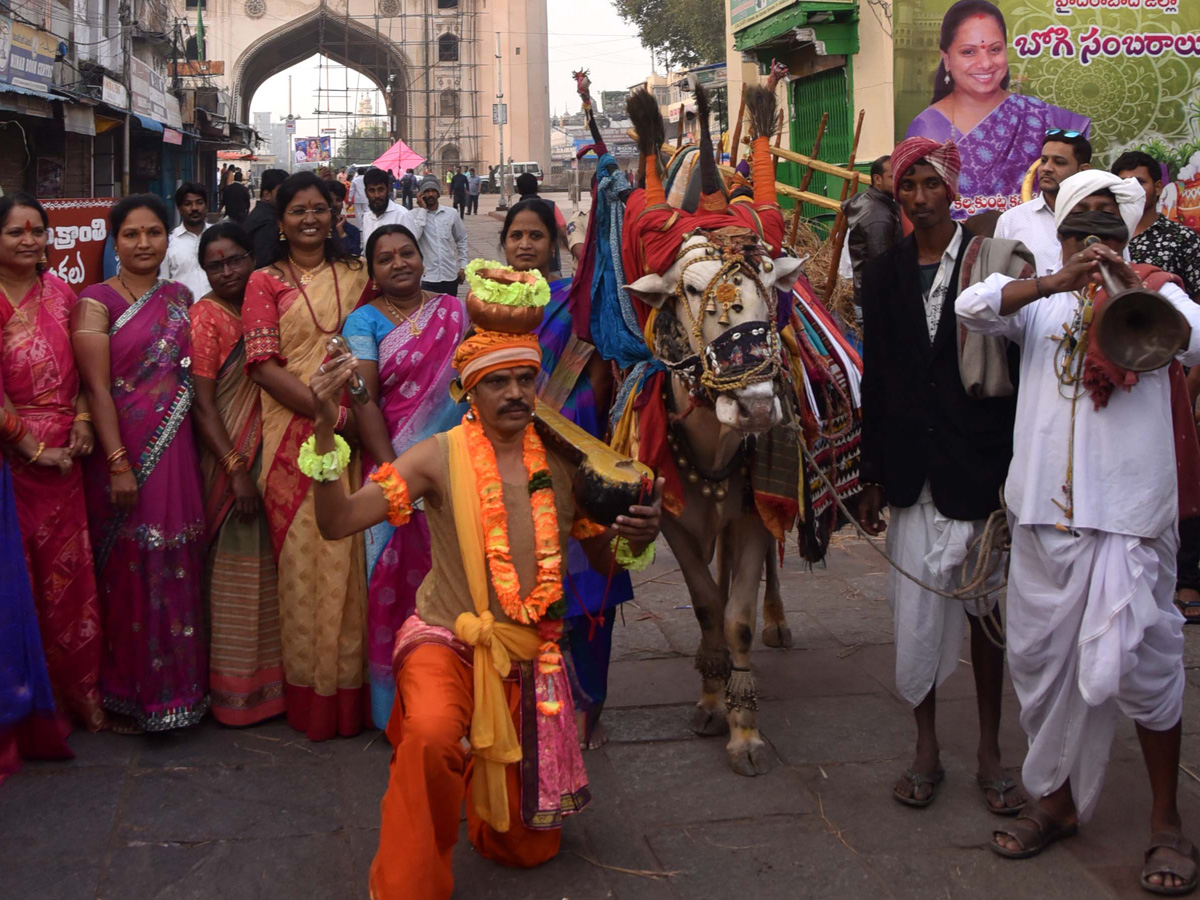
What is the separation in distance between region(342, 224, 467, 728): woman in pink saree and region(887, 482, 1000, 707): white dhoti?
5.65ft

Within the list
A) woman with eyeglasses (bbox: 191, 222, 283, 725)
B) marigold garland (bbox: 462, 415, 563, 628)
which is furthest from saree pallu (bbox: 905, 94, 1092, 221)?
marigold garland (bbox: 462, 415, 563, 628)

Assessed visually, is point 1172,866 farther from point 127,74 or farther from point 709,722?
point 127,74

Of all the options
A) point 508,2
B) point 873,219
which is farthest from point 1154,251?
point 508,2

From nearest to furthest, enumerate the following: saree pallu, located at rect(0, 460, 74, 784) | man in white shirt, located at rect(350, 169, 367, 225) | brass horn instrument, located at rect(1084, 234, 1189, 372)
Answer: brass horn instrument, located at rect(1084, 234, 1189, 372) → saree pallu, located at rect(0, 460, 74, 784) → man in white shirt, located at rect(350, 169, 367, 225)

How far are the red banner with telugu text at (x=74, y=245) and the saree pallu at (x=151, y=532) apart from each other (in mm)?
1118

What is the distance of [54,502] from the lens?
14.3 feet

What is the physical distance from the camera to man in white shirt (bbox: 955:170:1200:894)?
3.29 meters

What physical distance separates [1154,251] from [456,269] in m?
8.22

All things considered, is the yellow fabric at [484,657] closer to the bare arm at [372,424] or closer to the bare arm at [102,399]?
the bare arm at [372,424]

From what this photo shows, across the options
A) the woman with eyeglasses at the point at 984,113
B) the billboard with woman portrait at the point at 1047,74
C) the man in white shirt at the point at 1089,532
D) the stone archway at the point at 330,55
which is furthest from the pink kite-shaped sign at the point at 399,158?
the stone archway at the point at 330,55

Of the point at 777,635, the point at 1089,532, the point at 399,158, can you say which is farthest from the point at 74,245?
the point at 399,158

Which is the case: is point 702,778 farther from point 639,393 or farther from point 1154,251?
point 1154,251

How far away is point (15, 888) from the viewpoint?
3.44m

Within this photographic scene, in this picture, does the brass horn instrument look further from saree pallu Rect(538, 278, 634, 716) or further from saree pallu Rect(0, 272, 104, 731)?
saree pallu Rect(0, 272, 104, 731)
